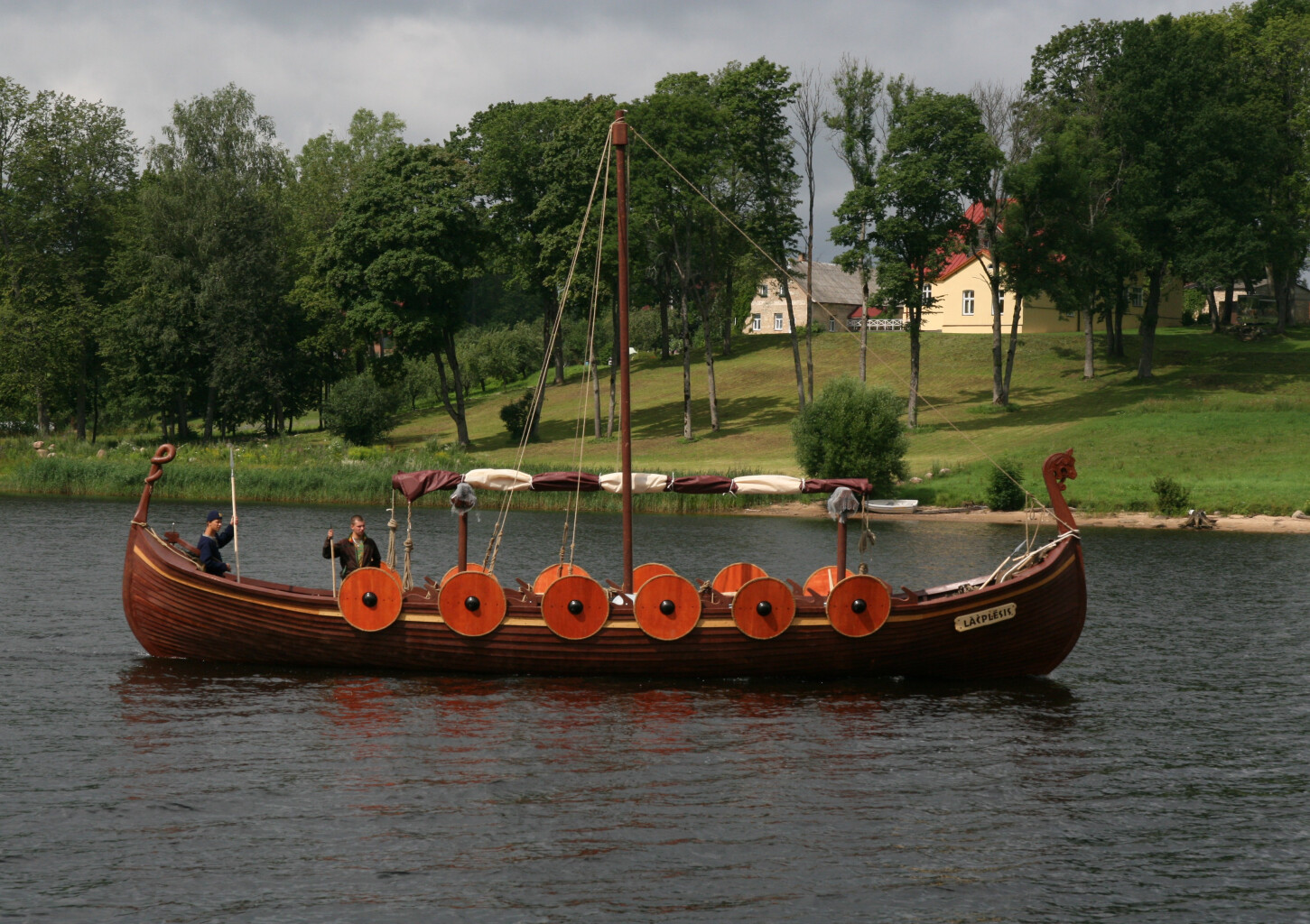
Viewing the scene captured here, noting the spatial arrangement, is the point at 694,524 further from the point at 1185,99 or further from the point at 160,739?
the point at 1185,99

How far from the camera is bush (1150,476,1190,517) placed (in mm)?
48688

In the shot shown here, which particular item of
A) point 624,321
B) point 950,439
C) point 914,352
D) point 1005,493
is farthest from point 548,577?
point 914,352

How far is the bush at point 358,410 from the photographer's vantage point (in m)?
70.1

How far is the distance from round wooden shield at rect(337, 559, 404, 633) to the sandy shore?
32994 mm

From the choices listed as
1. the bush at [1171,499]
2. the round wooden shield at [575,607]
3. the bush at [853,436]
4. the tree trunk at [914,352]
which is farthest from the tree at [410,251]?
the round wooden shield at [575,607]

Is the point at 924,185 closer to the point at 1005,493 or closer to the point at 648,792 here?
the point at 1005,493

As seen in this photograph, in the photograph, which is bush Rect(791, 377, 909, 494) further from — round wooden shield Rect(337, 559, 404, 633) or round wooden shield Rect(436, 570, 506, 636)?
round wooden shield Rect(337, 559, 404, 633)

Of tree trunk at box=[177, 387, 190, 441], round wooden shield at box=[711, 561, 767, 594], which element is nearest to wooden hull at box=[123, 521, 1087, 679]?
round wooden shield at box=[711, 561, 767, 594]

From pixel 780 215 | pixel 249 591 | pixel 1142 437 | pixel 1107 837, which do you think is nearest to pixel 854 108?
pixel 780 215

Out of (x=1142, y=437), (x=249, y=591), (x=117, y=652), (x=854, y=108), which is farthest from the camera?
(x=854, y=108)

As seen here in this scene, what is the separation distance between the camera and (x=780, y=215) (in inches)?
2783

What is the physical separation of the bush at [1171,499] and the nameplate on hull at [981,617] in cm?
3120

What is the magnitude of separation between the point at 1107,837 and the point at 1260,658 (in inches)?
489

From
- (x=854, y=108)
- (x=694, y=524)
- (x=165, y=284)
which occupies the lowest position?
(x=694, y=524)
